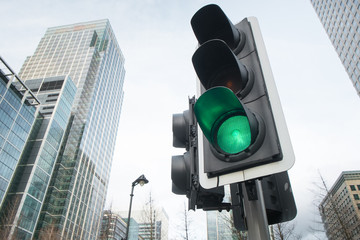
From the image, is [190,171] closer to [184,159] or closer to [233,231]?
[184,159]

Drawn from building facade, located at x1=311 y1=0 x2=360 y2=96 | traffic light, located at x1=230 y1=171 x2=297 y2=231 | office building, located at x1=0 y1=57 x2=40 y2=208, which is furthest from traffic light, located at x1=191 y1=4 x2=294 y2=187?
building facade, located at x1=311 y1=0 x2=360 y2=96

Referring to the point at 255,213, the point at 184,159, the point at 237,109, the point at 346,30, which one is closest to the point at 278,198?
the point at 255,213

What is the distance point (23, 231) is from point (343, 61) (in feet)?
298

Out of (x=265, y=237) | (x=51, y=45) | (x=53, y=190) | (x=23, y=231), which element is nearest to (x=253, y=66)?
(x=265, y=237)

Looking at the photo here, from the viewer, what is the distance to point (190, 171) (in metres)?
1.84

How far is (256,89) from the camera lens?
1562 mm

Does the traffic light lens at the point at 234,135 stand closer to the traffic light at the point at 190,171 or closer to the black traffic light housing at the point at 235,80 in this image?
the black traffic light housing at the point at 235,80

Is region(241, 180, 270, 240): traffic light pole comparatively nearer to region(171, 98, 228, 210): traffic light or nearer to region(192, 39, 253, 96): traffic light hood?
region(171, 98, 228, 210): traffic light

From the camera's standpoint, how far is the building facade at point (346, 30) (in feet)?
202

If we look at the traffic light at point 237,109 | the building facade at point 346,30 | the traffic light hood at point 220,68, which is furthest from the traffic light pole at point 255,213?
the building facade at point 346,30

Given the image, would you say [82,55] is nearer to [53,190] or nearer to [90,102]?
[90,102]

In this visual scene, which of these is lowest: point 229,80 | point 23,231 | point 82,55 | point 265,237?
point 265,237

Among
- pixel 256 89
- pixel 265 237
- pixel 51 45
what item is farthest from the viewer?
pixel 51 45

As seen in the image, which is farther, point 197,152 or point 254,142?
point 197,152
